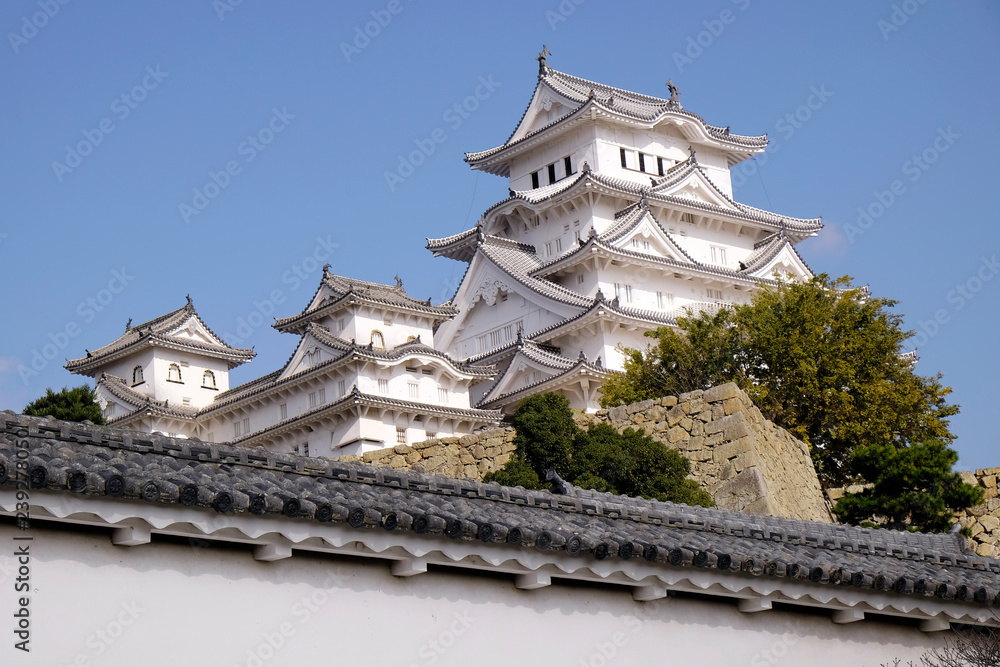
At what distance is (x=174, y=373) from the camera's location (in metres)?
40.9

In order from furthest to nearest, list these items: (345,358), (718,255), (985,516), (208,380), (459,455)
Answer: (718,255)
(208,380)
(345,358)
(459,455)
(985,516)

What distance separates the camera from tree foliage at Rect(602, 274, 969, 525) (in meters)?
25.3

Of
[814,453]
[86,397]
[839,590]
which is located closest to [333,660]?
[839,590]

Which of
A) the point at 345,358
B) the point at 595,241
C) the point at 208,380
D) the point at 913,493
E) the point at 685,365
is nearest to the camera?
the point at 913,493

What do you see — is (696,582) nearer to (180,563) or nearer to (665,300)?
(180,563)

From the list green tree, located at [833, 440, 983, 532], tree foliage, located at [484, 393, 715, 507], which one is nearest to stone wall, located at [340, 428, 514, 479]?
tree foliage, located at [484, 393, 715, 507]

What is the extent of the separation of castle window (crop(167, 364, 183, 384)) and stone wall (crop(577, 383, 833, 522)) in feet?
74.3

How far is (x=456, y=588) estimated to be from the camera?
8023 millimetres

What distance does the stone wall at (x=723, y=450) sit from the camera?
19.1 m

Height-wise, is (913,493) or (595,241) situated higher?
(595,241)

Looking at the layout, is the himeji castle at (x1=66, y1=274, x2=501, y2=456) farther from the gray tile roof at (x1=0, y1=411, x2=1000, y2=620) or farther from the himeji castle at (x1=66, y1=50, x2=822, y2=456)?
the gray tile roof at (x1=0, y1=411, x2=1000, y2=620)

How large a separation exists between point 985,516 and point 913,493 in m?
1.53

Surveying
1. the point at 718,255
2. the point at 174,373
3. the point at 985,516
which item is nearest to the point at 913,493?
the point at 985,516

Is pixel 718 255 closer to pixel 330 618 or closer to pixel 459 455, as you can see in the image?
pixel 459 455
